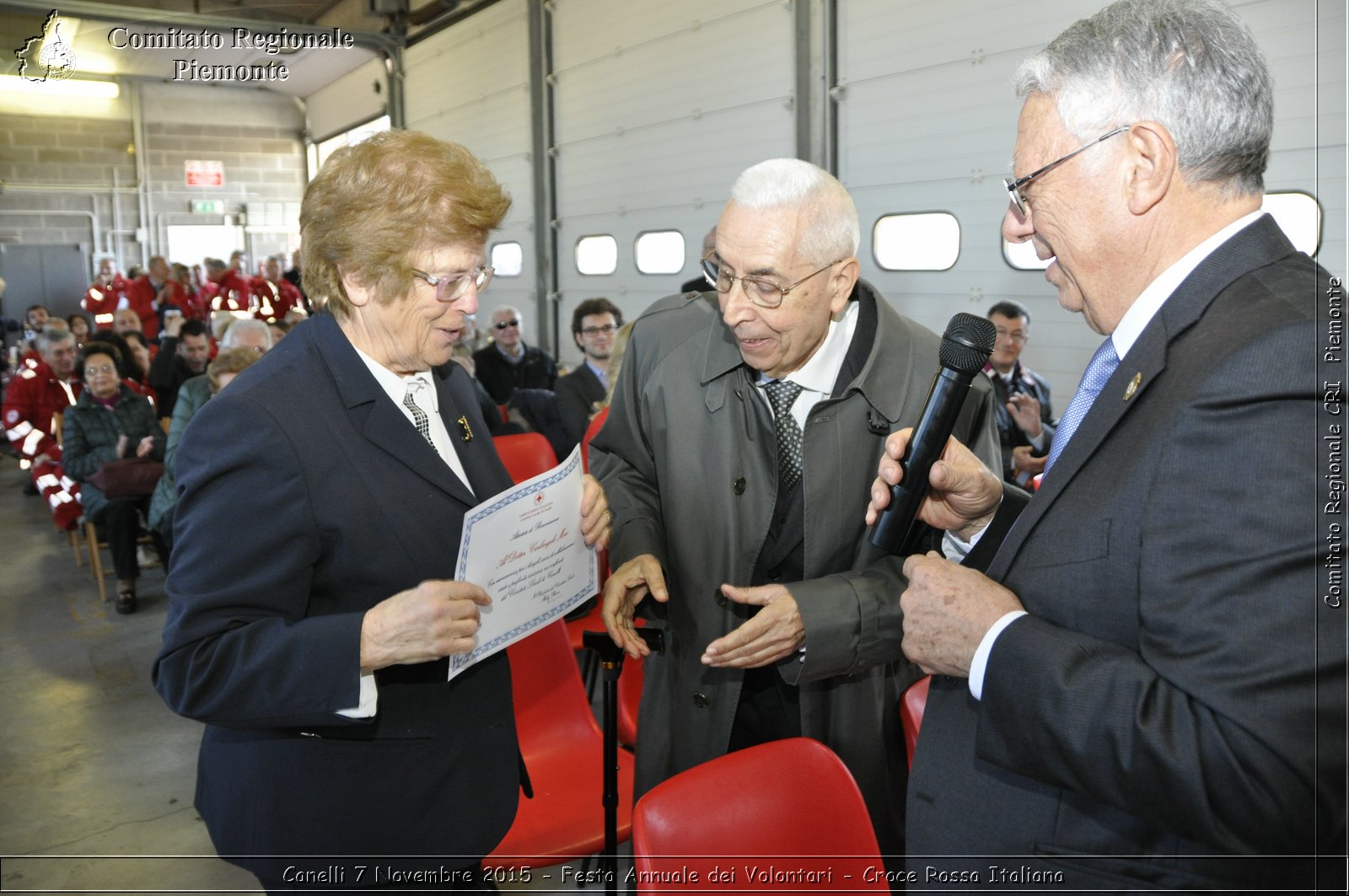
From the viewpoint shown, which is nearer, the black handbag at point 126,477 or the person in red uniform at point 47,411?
the black handbag at point 126,477

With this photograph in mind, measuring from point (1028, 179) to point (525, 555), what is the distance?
1005 millimetres

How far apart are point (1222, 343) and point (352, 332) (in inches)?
52.3

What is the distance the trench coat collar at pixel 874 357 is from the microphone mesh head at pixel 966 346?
57cm

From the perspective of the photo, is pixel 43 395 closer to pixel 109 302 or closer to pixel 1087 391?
pixel 109 302

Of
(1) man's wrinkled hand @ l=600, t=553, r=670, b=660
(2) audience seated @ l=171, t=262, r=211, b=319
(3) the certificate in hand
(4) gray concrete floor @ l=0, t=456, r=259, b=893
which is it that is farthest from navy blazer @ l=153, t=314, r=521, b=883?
(2) audience seated @ l=171, t=262, r=211, b=319

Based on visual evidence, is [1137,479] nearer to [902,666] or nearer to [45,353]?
[902,666]

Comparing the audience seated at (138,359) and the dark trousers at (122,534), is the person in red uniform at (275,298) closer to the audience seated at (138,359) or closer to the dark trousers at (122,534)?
the audience seated at (138,359)

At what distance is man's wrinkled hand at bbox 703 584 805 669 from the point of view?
1780 millimetres

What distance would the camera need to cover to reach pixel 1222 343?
999 millimetres

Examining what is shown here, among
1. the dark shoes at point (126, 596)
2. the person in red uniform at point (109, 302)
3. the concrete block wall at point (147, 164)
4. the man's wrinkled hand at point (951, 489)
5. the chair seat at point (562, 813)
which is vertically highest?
the concrete block wall at point (147, 164)

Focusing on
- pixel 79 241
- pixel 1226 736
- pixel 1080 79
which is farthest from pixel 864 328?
pixel 79 241

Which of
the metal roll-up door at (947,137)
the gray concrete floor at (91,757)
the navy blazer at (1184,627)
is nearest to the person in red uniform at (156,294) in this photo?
the gray concrete floor at (91,757)

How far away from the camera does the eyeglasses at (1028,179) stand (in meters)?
1.14

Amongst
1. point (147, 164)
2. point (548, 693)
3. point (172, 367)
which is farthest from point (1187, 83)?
point (147, 164)
